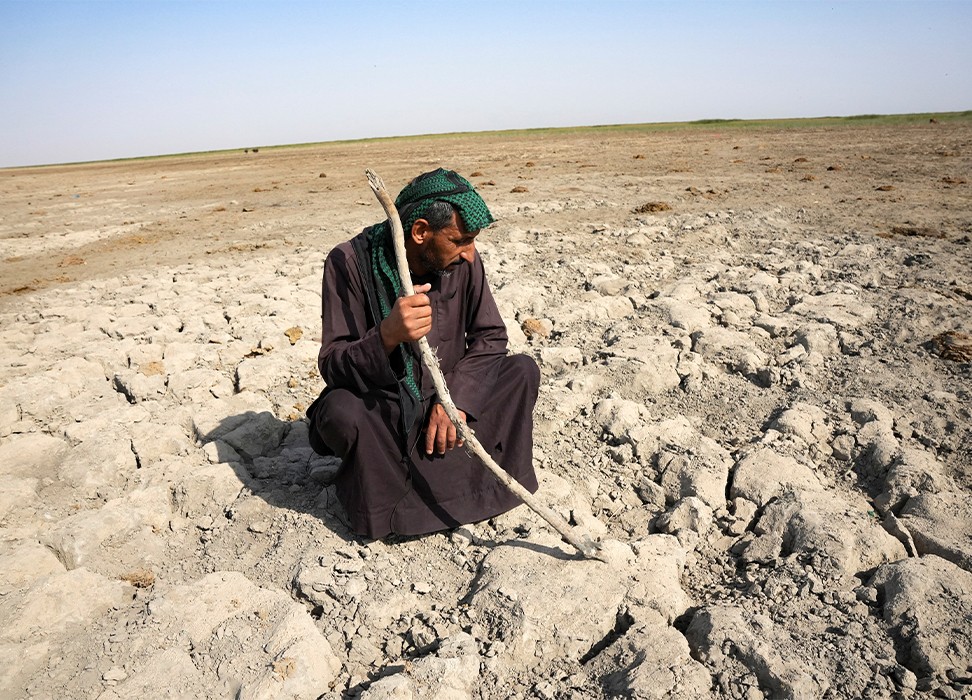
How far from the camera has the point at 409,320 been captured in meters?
1.99

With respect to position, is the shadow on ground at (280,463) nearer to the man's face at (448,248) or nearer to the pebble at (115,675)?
the pebble at (115,675)

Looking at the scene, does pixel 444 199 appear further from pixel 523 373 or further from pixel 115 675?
pixel 115 675

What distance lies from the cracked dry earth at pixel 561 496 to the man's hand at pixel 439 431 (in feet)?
1.14

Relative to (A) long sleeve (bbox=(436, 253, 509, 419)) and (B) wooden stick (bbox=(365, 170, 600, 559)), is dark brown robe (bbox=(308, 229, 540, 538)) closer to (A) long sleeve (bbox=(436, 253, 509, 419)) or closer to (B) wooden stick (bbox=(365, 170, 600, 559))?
(A) long sleeve (bbox=(436, 253, 509, 419))

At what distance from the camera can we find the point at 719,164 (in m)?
11.3

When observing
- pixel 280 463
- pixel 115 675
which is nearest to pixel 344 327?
pixel 280 463

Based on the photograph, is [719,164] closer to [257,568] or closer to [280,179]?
[280,179]

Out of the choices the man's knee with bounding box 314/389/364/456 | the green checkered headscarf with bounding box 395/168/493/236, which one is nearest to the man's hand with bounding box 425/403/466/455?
the man's knee with bounding box 314/389/364/456

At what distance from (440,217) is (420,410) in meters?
0.65

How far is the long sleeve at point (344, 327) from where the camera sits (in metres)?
2.18

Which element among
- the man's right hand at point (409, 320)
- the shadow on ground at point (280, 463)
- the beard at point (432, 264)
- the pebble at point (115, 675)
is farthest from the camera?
the shadow on ground at point (280, 463)

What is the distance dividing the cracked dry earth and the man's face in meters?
0.93

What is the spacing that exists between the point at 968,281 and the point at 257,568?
15.1 feet

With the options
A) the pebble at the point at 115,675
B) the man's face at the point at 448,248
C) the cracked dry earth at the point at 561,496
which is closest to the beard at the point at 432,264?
the man's face at the point at 448,248
